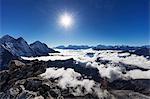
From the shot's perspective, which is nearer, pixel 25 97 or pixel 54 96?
pixel 25 97

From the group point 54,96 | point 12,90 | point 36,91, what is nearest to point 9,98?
point 12,90

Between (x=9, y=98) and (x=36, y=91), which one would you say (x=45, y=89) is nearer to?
(x=36, y=91)

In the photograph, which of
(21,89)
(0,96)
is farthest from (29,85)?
(0,96)

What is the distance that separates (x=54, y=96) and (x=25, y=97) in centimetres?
2319

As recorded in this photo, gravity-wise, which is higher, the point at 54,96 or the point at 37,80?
the point at 37,80

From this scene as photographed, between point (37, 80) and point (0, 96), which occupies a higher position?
point (37, 80)

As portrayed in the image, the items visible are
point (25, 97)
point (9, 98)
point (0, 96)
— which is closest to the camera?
point (25, 97)

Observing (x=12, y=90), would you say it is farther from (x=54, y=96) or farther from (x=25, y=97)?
(x=54, y=96)

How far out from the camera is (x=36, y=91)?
532 ft

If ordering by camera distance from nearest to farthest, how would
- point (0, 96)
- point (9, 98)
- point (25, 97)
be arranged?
point (25, 97), point (9, 98), point (0, 96)

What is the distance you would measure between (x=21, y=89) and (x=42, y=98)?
52.9 ft

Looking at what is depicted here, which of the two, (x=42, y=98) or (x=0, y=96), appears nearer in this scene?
Result: (x=42, y=98)

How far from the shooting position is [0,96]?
18012 cm

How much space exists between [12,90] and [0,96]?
2600 centimetres
